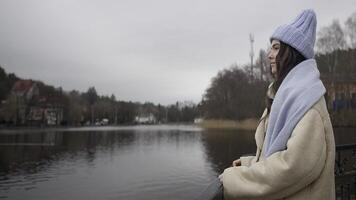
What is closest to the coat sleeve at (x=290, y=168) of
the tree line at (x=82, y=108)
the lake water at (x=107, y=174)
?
the lake water at (x=107, y=174)

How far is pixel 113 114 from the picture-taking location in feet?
458

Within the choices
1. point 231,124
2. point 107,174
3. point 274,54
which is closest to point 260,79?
point 231,124

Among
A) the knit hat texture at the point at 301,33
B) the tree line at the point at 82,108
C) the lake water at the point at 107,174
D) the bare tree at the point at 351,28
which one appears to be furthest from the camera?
the tree line at the point at 82,108

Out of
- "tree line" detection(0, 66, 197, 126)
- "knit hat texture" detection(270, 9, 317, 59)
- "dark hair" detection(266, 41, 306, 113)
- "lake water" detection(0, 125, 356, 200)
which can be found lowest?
"lake water" detection(0, 125, 356, 200)

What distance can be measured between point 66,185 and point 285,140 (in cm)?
1697

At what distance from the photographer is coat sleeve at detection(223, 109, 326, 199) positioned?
1623mm

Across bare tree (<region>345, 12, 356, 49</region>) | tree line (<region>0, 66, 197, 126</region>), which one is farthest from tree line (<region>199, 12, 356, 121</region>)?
tree line (<region>0, 66, 197, 126</region>)

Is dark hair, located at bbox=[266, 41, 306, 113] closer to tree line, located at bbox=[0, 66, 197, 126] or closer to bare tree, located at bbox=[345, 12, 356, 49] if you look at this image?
bare tree, located at bbox=[345, 12, 356, 49]

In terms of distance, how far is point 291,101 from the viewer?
5.87 feet

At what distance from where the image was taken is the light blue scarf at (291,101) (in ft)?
5.69

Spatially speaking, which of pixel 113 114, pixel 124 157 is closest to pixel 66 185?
pixel 124 157

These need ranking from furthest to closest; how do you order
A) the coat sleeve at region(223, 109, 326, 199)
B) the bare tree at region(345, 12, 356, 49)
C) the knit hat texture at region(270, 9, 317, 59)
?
the bare tree at region(345, 12, 356, 49)
the knit hat texture at region(270, 9, 317, 59)
the coat sleeve at region(223, 109, 326, 199)

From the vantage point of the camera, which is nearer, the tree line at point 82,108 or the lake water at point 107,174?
the lake water at point 107,174

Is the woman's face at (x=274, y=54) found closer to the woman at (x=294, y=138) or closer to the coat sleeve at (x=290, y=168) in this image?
the woman at (x=294, y=138)
